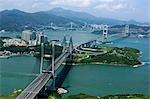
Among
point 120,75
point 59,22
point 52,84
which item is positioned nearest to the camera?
point 52,84

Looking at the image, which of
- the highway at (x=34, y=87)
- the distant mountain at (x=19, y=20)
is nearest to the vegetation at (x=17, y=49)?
the highway at (x=34, y=87)

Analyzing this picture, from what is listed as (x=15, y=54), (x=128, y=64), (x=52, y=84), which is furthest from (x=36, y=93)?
(x=15, y=54)

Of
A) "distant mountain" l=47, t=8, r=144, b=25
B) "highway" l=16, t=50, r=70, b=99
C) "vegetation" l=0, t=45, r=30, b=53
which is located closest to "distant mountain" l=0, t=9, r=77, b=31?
"vegetation" l=0, t=45, r=30, b=53

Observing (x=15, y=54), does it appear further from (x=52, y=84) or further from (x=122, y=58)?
(x=52, y=84)

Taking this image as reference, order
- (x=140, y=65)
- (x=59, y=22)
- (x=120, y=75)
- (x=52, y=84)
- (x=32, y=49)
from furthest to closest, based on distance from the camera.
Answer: (x=59, y=22) → (x=32, y=49) → (x=140, y=65) → (x=120, y=75) → (x=52, y=84)

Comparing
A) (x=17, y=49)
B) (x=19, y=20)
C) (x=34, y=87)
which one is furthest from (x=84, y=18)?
(x=34, y=87)

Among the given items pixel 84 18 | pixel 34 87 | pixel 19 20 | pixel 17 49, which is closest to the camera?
pixel 34 87

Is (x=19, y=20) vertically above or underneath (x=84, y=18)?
underneath

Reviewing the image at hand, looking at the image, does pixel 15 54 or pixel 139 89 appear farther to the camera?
pixel 15 54

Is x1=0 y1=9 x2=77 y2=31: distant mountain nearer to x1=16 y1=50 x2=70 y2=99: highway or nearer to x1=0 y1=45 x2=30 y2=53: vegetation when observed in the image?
x1=0 y1=45 x2=30 y2=53: vegetation

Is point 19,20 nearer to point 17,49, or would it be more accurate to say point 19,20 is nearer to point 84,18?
point 17,49

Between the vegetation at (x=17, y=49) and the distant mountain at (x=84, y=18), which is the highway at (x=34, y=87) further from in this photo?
the distant mountain at (x=84, y=18)
